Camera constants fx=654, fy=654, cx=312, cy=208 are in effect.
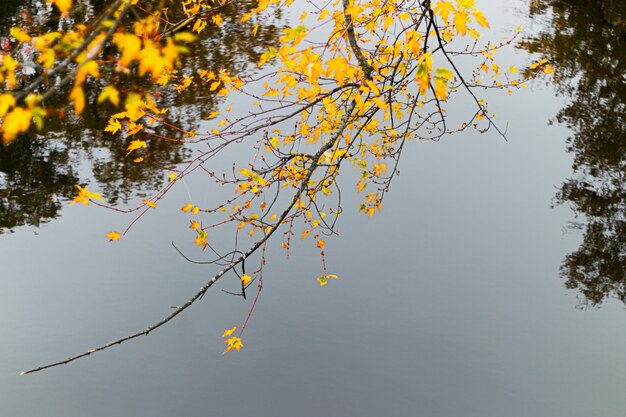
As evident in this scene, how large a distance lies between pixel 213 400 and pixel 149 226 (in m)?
2.94

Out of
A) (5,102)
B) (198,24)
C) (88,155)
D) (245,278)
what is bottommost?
(5,102)

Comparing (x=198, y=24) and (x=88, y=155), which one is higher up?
(x=88, y=155)

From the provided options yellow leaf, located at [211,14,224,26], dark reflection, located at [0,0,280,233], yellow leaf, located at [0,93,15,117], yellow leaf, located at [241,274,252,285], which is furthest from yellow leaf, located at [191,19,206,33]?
yellow leaf, located at [0,93,15,117]

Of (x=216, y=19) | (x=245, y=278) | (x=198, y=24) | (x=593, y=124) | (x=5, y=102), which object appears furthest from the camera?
(x=593, y=124)

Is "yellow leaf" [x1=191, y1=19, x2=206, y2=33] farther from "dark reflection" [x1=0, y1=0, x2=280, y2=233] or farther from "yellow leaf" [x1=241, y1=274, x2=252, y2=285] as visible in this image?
"dark reflection" [x1=0, y1=0, x2=280, y2=233]

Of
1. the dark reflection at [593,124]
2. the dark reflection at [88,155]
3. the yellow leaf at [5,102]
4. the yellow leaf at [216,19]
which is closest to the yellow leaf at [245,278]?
the yellow leaf at [5,102]

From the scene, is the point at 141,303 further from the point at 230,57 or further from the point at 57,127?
the point at 230,57

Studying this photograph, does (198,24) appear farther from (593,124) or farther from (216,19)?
(593,124)

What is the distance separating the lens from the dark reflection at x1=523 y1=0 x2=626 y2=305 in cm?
880

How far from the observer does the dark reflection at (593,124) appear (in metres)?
8.80

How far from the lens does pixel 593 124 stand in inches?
446

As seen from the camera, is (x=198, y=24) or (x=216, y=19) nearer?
(x=198, y=24)

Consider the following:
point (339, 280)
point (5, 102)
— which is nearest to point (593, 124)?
point (339, 280)

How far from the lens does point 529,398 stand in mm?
6910
